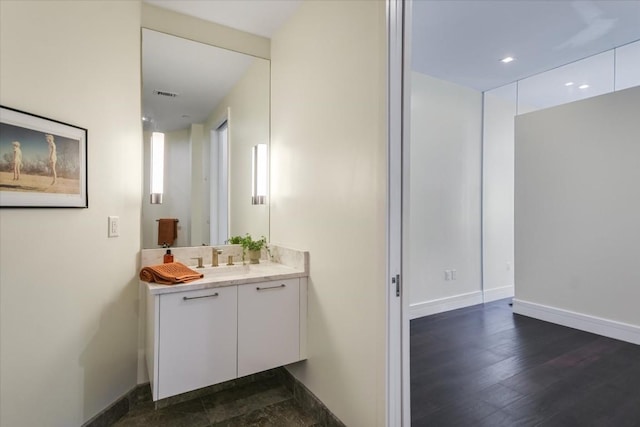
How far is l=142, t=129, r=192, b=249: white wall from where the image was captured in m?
2.24

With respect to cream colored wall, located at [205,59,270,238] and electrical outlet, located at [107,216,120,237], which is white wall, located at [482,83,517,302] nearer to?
cream colored wall, located at [205,59,270,238]

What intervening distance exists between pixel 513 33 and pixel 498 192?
2.21 m

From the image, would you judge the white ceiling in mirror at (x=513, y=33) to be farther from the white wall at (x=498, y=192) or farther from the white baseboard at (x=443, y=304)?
the white baseboard at (x=443, y=304)

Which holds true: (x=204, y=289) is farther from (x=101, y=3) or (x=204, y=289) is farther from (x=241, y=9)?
(x=241, y=9)

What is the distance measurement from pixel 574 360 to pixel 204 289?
3052 mm

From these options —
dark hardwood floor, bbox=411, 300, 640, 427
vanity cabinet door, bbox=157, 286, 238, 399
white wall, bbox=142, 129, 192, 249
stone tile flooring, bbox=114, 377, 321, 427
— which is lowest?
stone tile flooring, bbox=114, 377, 321, 427

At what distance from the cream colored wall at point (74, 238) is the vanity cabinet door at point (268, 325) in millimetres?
789

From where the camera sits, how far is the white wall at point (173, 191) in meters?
2.24

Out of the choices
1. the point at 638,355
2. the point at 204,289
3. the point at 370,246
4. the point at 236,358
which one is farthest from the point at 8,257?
the point at 638,355

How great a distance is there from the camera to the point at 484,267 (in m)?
4.34

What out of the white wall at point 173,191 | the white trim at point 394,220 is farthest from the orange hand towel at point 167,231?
the white trim at point 394,220

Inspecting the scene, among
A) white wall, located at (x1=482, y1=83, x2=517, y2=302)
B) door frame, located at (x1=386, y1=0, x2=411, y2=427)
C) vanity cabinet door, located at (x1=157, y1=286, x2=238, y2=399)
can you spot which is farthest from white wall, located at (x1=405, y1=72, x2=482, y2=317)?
vanity cabinet door, located at (x1=157, y1=286, x2=238, y2=399)

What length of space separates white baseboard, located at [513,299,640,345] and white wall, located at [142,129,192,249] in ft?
12.8

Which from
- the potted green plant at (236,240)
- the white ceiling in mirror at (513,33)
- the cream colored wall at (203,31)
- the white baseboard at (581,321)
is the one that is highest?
the white ceiling in mirror at (513,33)
